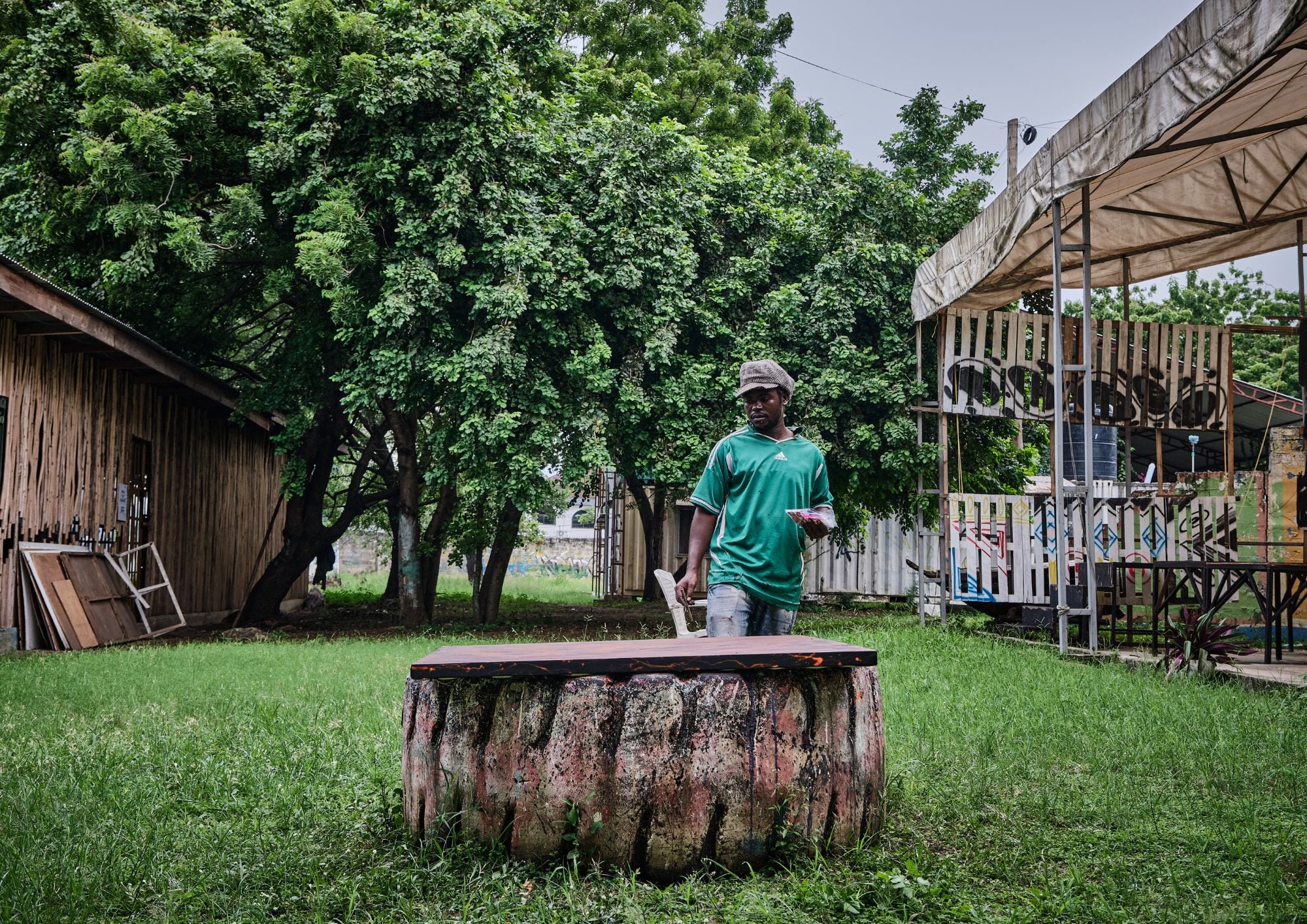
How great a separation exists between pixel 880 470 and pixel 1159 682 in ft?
25.6

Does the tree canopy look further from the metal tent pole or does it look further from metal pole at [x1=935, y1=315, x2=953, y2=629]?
metal pole at [x1=935, y1=315, x2=953, y2=629]

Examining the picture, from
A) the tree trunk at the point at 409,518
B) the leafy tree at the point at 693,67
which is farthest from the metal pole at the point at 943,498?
the leafy tree at the point at 693,67

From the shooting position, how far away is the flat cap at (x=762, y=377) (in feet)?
16.0

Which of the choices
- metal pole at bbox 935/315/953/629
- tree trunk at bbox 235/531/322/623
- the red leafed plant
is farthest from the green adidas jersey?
tree trunk at bbox 235/531/322/623

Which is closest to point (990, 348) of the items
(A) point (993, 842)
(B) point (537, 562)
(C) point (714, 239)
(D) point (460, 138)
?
(C) point (714, 239)

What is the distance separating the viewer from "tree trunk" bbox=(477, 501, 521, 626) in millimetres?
15711

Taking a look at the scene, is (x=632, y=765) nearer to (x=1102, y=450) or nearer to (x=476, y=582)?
(x=1102, y=450)

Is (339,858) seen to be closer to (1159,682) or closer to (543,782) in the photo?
(543,782)

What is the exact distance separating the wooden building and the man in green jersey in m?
8.43

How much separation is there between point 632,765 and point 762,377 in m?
2.07

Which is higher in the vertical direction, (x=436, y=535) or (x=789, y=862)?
(x=436, y=535)

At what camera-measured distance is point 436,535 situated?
51.9 ft

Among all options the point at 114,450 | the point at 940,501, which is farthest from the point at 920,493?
the point at 114,450

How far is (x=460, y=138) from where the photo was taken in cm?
1341
